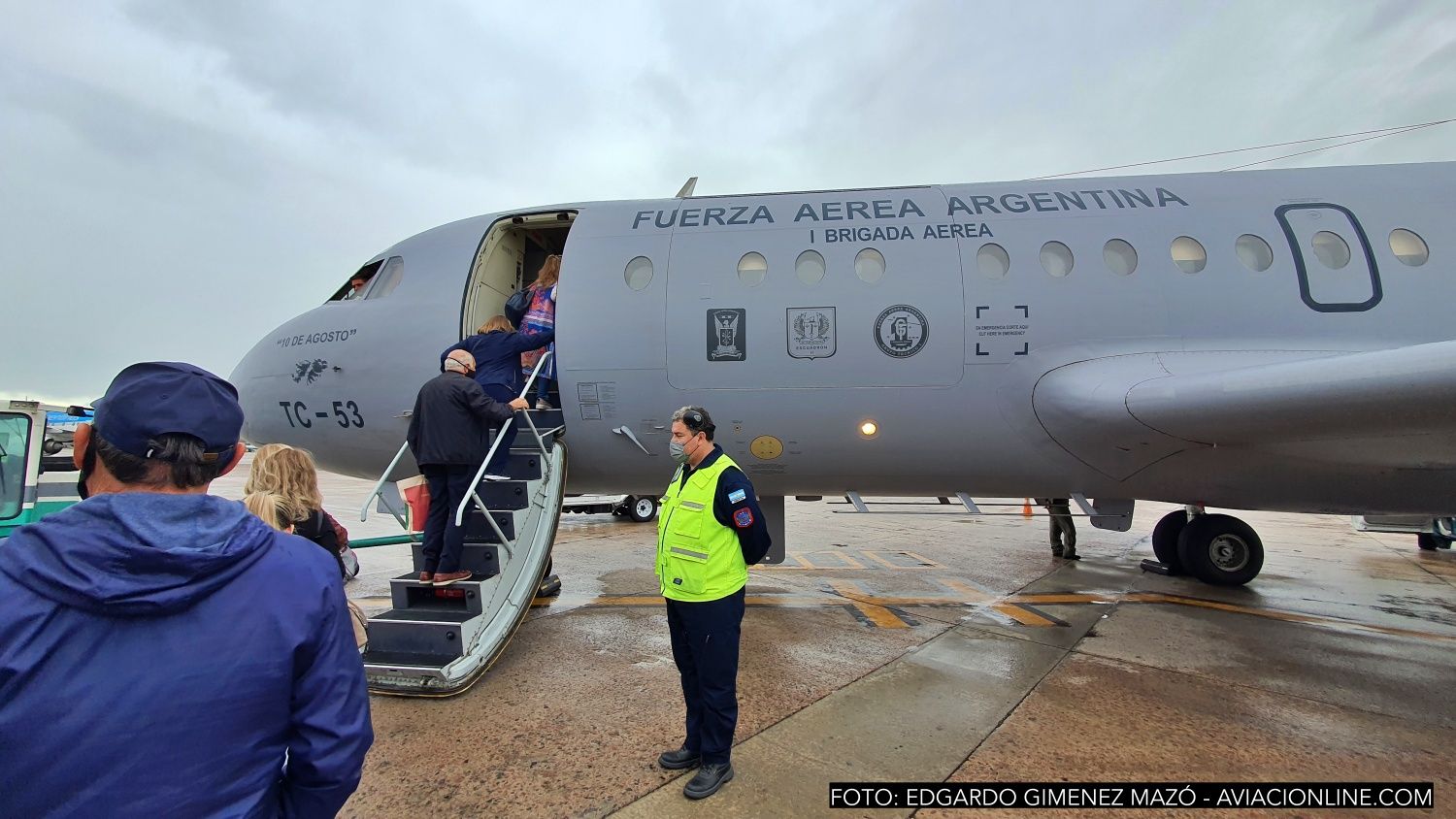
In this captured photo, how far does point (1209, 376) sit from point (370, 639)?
6453mm

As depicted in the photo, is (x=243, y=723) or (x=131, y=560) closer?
(x=131, y=560)

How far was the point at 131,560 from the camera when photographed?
3.60 feet

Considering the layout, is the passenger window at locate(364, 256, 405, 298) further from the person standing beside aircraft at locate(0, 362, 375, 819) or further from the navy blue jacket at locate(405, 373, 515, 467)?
the person standing beside aircraft at locate(0, 362, 375, 819)

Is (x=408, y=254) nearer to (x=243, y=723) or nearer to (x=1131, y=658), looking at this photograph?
Answer: (x=243, y=723)

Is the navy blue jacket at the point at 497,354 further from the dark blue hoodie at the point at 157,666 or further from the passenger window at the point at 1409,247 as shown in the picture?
the passenger window at the point at 1409,247

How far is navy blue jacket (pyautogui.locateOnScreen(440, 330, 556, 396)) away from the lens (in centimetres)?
552

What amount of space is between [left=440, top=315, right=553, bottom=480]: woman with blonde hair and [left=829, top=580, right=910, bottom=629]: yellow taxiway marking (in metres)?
3.86

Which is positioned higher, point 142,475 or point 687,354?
point 687,354

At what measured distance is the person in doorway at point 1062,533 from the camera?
10221 mm

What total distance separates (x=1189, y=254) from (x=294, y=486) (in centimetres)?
703

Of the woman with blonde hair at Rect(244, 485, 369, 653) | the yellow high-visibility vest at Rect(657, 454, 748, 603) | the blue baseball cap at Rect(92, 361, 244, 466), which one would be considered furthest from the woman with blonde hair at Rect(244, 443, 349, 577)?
the blue baseball cap at Rect(92, 361, 244, 466)

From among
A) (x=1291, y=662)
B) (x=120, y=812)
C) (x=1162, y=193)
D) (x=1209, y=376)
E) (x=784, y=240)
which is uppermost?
(x=1162, y=193)

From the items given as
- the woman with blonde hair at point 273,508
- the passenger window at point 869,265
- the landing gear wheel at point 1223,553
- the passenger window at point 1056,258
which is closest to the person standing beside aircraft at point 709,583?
the woman with blonde hair at point 273,508

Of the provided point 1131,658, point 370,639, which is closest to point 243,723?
point 370,639
